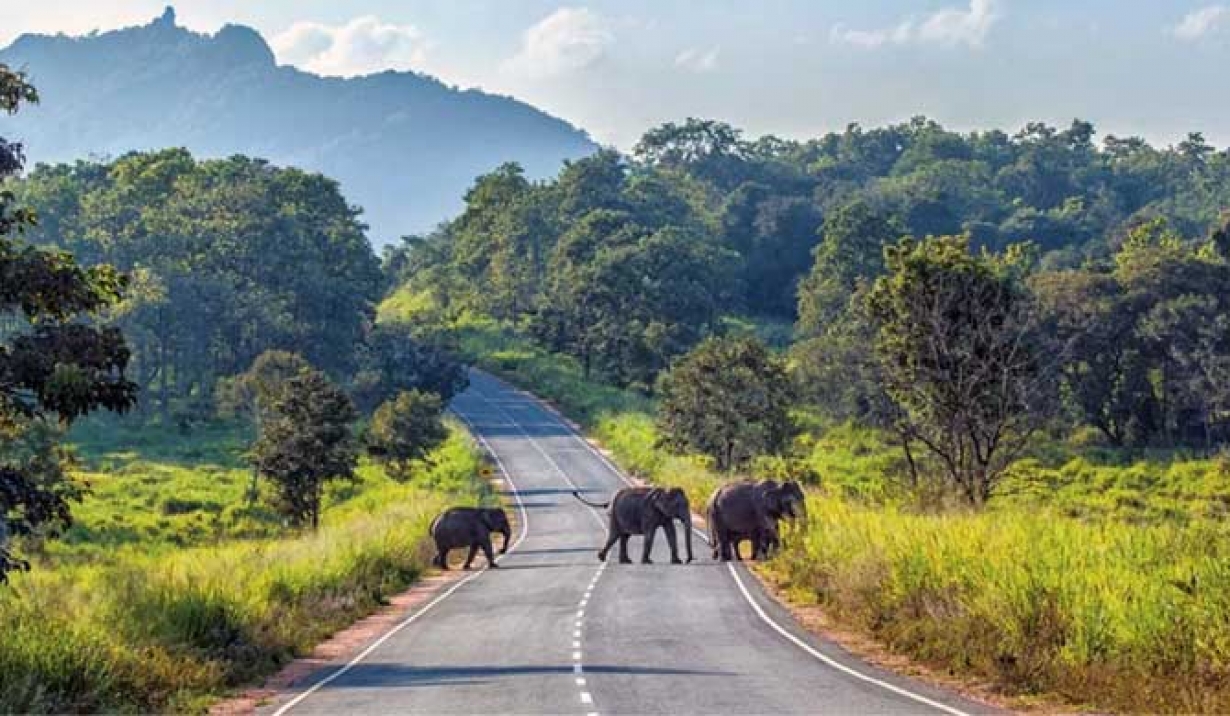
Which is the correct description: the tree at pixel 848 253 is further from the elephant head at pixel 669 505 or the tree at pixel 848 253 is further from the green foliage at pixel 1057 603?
the green foliage at pixel 1057 603

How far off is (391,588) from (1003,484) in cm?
3560

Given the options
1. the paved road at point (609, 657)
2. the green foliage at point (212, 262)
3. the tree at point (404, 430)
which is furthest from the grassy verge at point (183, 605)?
the green foliage at point (212, 262)

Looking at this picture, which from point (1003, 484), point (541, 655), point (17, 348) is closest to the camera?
point (17, 348)

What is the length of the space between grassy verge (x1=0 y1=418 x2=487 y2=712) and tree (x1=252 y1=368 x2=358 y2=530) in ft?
8.37

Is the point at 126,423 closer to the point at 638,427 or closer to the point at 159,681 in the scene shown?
the point at 638,427

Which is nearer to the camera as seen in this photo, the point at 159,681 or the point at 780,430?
the point at 159,681

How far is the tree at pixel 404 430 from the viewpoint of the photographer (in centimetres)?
6838

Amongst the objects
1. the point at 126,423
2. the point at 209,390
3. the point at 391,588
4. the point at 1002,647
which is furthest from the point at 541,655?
the point at 209,390

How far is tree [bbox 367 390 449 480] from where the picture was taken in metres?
68.4

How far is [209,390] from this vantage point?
102250mm

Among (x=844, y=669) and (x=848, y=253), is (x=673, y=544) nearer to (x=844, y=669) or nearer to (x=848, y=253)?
(x=844, y=669)

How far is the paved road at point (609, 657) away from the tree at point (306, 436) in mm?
8688

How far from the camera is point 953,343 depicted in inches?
1489

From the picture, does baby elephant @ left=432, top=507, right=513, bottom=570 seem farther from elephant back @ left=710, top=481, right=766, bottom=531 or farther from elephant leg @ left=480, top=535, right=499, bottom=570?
elephant back @ left=710, top=481, right=766, bottom=531
